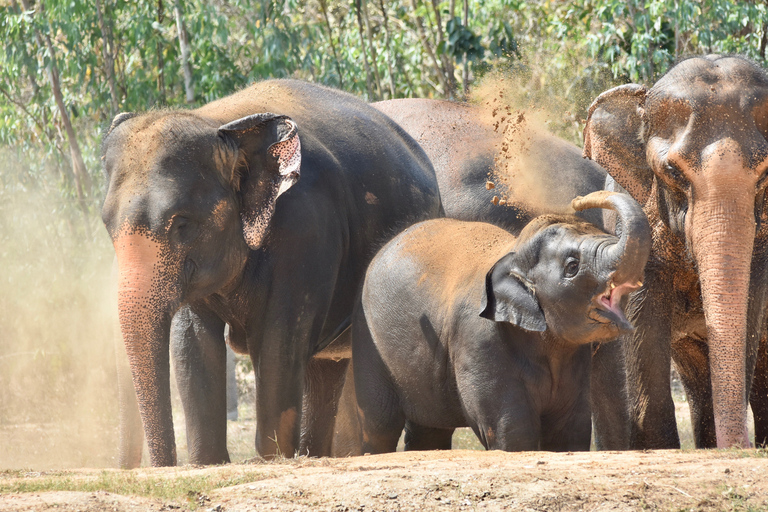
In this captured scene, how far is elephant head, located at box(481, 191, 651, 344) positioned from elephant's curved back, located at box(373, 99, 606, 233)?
227 cm

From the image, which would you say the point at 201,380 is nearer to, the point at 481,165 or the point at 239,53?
the point at 481,165

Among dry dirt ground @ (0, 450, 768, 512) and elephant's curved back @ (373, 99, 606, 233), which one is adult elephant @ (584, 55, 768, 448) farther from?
elephant's curved back @ (373, 99, 606, 233)

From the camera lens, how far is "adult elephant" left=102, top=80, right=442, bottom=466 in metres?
4.86

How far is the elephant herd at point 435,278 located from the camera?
463cm

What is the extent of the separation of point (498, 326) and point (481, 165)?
2933 mm

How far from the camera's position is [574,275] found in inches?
179

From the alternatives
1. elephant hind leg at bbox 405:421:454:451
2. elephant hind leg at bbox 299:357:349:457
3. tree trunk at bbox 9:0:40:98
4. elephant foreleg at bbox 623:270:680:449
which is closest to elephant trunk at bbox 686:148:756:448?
elephant foreleg at bbox 623:270:680:449

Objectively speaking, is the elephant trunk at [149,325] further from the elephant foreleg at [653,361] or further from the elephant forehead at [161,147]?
the elephant foreleg at [653,361]

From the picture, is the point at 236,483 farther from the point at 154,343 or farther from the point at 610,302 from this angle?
the point at 610,302

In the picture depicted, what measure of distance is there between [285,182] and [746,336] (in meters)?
2.09

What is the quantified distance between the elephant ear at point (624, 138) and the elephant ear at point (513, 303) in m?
1.12

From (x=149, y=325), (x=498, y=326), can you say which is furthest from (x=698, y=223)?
(x=149, y=325)

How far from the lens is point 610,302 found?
4508 mm

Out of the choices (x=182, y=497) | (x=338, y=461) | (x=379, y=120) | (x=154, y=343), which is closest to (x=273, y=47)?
(x=379, y=120)
